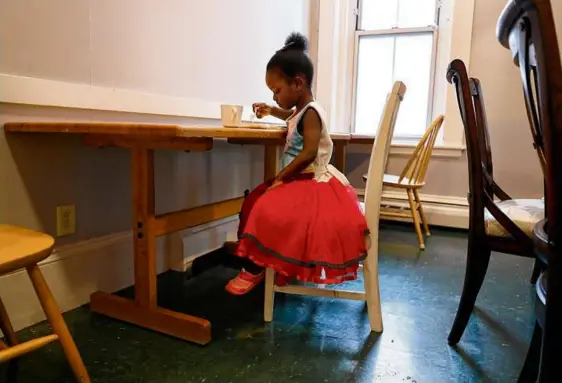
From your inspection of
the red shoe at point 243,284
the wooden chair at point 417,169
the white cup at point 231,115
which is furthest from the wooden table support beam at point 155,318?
the wooden chair at point 417,169

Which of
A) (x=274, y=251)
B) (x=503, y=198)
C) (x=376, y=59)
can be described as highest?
(x=376, y=59)

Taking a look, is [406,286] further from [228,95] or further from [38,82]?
[38,82]

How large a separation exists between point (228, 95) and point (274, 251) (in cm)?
130

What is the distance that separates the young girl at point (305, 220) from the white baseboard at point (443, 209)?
1.82 m

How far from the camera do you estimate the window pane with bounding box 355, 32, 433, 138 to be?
3.37 metres

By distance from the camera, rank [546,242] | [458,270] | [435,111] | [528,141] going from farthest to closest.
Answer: [435,111]
[528,141]
[458,270]
[546,242]

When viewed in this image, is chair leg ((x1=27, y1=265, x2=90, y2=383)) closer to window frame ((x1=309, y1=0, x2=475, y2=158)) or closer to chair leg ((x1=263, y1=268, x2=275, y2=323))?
chair leg ((x1=263, y1=268, x2=275, y2=323))

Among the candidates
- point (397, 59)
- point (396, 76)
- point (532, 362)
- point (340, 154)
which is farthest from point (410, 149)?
point (532, 362)

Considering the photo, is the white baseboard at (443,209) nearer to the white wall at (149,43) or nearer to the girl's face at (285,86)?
the white wall at (149,43)

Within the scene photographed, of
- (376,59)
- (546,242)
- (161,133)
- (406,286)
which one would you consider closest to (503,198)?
(406,286)

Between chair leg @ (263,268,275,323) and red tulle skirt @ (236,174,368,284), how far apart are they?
169mm

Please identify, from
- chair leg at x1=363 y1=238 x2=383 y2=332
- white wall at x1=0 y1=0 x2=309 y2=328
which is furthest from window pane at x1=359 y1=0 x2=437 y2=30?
chair leg at x1=363 y1=238 x2=383 y2=332

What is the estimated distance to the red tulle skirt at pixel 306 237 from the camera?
132 cm

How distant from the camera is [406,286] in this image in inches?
76.6
